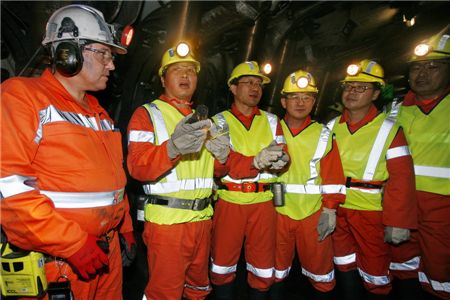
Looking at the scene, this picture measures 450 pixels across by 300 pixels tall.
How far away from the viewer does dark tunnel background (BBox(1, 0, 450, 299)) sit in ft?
10.2

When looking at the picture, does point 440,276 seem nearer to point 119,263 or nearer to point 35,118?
point 119,263

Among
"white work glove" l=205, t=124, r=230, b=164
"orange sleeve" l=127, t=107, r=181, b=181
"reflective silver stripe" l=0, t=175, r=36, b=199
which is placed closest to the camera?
"reflective silver stripe" l=0, t=175, r=36, b=199

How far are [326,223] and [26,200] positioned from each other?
7.71 feet

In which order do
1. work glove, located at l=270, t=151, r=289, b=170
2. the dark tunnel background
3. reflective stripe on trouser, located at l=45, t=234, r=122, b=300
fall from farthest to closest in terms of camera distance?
the dark tunnel background → work glove, located at l=270, t=151, r=289, b=170 → reflective stripe on trouser, located at l=45, t=234, r=122, b=300

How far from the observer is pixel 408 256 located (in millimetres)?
2861

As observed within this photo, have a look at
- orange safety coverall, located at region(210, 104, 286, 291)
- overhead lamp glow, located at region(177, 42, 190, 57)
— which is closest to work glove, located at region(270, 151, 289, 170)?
orange safety coverall, located at region(210, 104, 286, 291)

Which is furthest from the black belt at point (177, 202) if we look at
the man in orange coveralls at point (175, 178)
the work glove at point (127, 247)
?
the work glove at point (127, 247)

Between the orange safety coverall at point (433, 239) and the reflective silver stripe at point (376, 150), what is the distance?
53 cm

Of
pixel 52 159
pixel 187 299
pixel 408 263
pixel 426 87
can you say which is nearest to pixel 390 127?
pixel 426 87

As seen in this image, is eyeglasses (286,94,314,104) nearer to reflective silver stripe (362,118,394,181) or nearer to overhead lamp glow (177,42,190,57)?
reflective silver stripe (362,118,394,181)

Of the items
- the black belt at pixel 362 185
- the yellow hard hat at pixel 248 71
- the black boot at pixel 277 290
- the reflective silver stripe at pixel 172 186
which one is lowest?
the black boot at pixel 277 290

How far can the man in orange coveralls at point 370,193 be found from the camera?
2.71 m

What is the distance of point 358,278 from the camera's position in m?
2.93

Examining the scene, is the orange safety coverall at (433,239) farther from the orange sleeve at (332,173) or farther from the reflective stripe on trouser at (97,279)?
the reflective stripe on trouser at (97,279)
